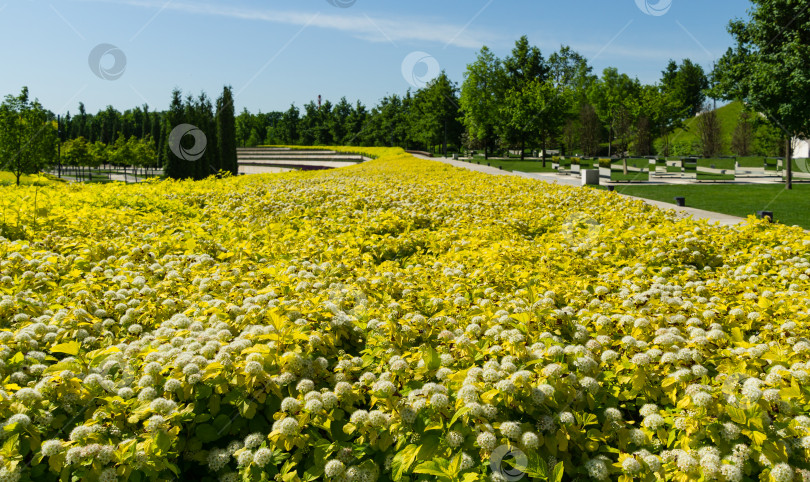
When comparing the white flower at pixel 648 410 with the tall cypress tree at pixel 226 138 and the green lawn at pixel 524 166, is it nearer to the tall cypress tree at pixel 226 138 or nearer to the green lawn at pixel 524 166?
the green lawn at pixel 524 166

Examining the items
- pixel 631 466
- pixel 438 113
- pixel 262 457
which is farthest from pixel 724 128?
pixel 262 457

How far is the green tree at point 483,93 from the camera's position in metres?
51.9

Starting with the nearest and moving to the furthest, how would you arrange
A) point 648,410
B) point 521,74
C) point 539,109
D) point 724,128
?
point 648,410
point 539,109
point 521,74
point 724,128

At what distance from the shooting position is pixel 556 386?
A: 9.32 feet

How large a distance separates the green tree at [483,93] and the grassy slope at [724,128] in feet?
83.4

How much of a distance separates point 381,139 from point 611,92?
33.8 metres

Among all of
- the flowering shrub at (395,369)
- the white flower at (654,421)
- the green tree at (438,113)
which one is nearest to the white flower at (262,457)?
the flowering shrub at (395,369)

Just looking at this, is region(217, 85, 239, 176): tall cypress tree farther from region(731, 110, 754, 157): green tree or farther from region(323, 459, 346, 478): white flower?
region(731, 110, 754, 157): green tree

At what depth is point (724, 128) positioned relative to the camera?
76.7m

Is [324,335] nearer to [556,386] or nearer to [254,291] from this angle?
[254,291]

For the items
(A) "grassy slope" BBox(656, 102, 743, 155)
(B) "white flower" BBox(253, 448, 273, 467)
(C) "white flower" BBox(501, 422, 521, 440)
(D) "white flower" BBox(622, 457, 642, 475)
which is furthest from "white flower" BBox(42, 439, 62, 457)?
(A) "grassy slope" BBox(656, 102, 743, 155)

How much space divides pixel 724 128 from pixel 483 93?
45.6 meters

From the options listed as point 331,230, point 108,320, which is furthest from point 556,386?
point 331,230

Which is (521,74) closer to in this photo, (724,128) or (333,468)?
(724,128)
